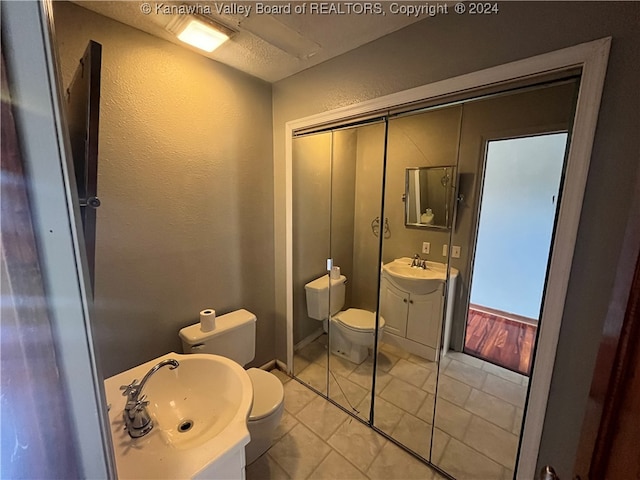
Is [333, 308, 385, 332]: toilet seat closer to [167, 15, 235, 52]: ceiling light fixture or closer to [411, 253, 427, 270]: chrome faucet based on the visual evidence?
[411, 253, 427, 270]: chrome faucet

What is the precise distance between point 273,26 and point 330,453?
242cm

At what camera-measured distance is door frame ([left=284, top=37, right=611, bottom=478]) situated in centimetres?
98

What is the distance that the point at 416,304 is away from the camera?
2117 mm

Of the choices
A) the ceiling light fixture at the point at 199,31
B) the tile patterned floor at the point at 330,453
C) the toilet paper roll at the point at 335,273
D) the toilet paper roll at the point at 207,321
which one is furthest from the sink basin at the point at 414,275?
the ceiling light fixture at the point at 199,31

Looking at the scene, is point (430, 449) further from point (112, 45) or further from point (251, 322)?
point (112, 45)

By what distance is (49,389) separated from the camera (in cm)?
39

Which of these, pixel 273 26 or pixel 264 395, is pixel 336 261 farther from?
pixel 273 26

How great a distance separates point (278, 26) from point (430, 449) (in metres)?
2.54

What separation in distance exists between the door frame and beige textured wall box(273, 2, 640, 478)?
0.02 m

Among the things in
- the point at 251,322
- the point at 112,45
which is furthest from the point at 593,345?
the point at 112,45

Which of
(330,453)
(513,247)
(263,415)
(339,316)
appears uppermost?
(513,247)

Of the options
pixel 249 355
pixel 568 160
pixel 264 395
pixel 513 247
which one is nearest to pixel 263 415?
pixel 264 395

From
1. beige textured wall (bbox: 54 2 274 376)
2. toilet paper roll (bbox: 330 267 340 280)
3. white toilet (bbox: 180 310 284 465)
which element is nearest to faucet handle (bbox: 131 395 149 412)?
beige textured wall (bbox: 54 2 274 376)

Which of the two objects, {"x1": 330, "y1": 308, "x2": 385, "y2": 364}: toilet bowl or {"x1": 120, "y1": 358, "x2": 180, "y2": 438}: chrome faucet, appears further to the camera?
{"x1": 330, "y1": 308, "x2": 385, "y2": 364}: toilet bowl
